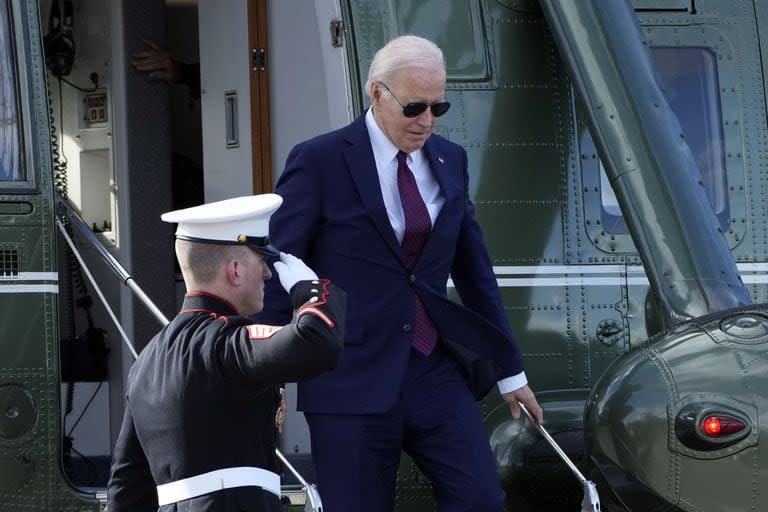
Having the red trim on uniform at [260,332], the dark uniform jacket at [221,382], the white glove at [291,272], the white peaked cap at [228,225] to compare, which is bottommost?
the dark uniform jacket at [221,382]

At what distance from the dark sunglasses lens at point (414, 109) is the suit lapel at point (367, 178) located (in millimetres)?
213

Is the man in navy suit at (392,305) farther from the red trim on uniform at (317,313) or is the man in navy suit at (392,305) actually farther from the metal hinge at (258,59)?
the metal hinge at (258,59)

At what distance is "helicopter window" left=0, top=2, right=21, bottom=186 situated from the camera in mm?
5277

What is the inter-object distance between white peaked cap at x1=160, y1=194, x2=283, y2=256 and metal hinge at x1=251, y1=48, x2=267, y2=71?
2.97 meters

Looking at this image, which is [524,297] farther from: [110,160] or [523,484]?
[110,160]

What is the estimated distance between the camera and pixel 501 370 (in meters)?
4.37

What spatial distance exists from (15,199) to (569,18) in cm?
208

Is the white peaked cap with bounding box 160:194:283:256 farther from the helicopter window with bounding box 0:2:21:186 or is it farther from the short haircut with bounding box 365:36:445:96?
the helicopter window with bounding box 0:2:21:186

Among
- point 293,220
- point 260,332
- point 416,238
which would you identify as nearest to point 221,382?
point 260,332

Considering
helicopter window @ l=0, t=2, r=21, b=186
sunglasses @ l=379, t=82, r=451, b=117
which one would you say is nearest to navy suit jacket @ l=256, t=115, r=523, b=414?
sunglasses @ l=379, t=82, r=451, b=117

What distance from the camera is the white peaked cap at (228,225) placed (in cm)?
324

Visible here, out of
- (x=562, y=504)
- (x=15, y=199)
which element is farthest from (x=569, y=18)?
(x=15, y=199)

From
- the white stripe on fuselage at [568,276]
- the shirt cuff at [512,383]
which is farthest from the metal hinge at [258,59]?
the shirt cuff at [512,383]

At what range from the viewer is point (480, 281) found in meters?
4.42
